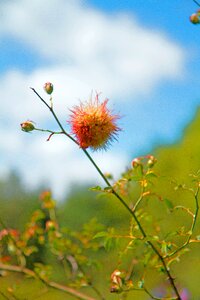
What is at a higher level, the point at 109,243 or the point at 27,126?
the point at 27,126

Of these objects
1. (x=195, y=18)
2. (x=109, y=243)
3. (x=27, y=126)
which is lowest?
(x=109, y=243)

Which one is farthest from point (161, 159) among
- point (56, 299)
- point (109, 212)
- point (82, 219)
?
point (82, 219)

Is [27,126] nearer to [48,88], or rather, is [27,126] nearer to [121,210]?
[48,88]

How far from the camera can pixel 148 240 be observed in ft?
5.07

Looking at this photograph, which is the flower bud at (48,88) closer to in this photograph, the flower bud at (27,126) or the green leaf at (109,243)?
the flower bud at (27,126)

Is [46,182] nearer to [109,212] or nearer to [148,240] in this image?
[109,212]

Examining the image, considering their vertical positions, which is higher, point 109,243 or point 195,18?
point 195,18

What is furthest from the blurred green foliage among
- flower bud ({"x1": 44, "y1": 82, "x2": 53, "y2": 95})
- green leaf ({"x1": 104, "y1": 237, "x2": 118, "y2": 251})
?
flower bud ({"x1": 44, "y1": 82, "x2": 53, "y2": 95})

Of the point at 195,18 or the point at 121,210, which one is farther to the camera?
the point at 121,210

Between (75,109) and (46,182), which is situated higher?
(46,182)

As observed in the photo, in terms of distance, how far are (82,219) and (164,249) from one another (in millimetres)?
20450

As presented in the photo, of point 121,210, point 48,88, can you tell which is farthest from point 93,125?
point 121,210

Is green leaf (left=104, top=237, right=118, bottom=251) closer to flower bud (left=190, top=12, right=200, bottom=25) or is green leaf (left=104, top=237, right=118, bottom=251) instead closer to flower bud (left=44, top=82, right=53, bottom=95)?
flower bud (left=44, top=82, right=53, bottom=95)

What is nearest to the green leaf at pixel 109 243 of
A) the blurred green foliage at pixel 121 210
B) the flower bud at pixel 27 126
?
the blurred green foliage at pixel 121 210
